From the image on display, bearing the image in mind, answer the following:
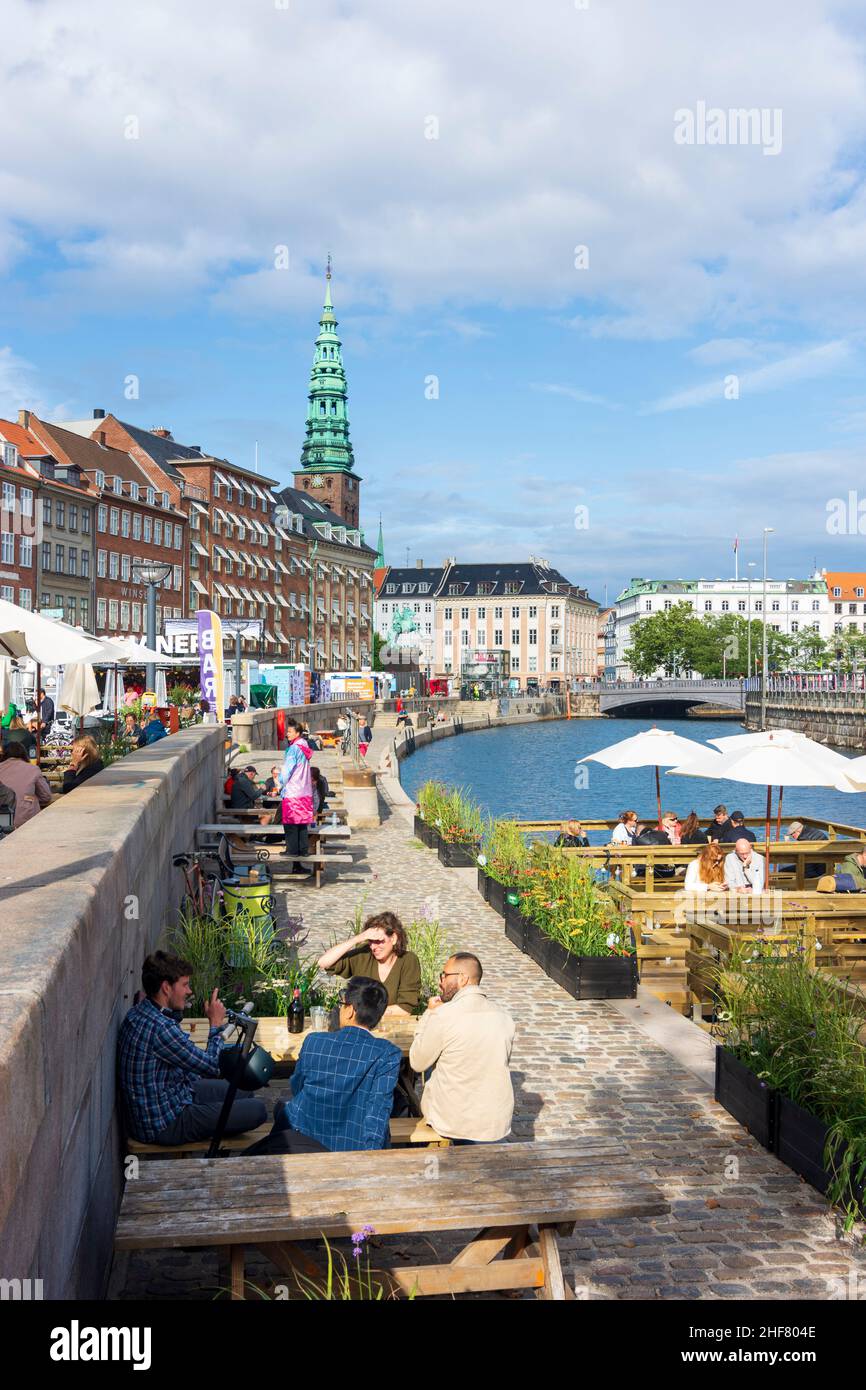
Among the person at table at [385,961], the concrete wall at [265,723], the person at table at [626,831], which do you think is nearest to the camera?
the person at table at [385,961]

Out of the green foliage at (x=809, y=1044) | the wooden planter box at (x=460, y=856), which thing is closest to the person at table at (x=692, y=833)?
the wooden planter box at (x=460, y=856)

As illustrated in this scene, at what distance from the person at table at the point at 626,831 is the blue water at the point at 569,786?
205 centimetres

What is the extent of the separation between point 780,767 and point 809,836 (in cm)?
453

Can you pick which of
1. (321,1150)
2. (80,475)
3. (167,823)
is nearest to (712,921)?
(167,823)

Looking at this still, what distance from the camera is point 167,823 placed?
386 inches

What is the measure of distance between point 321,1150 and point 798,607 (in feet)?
614

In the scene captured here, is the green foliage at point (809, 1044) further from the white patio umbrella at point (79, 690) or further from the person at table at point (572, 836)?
the white patio umbrella at point (79, 690)

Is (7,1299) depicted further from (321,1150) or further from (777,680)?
(777,680)

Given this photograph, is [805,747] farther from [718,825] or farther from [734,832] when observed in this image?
[718,825]

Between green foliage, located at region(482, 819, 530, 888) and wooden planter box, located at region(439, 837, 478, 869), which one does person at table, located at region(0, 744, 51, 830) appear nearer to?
green foliage, located at region(482, 819, 530, 888)

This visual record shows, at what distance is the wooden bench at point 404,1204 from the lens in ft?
13.8

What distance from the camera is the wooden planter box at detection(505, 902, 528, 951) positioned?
12.6 metres

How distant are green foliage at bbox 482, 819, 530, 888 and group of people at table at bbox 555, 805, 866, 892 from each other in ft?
2.12

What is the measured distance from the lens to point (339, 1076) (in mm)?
5328
